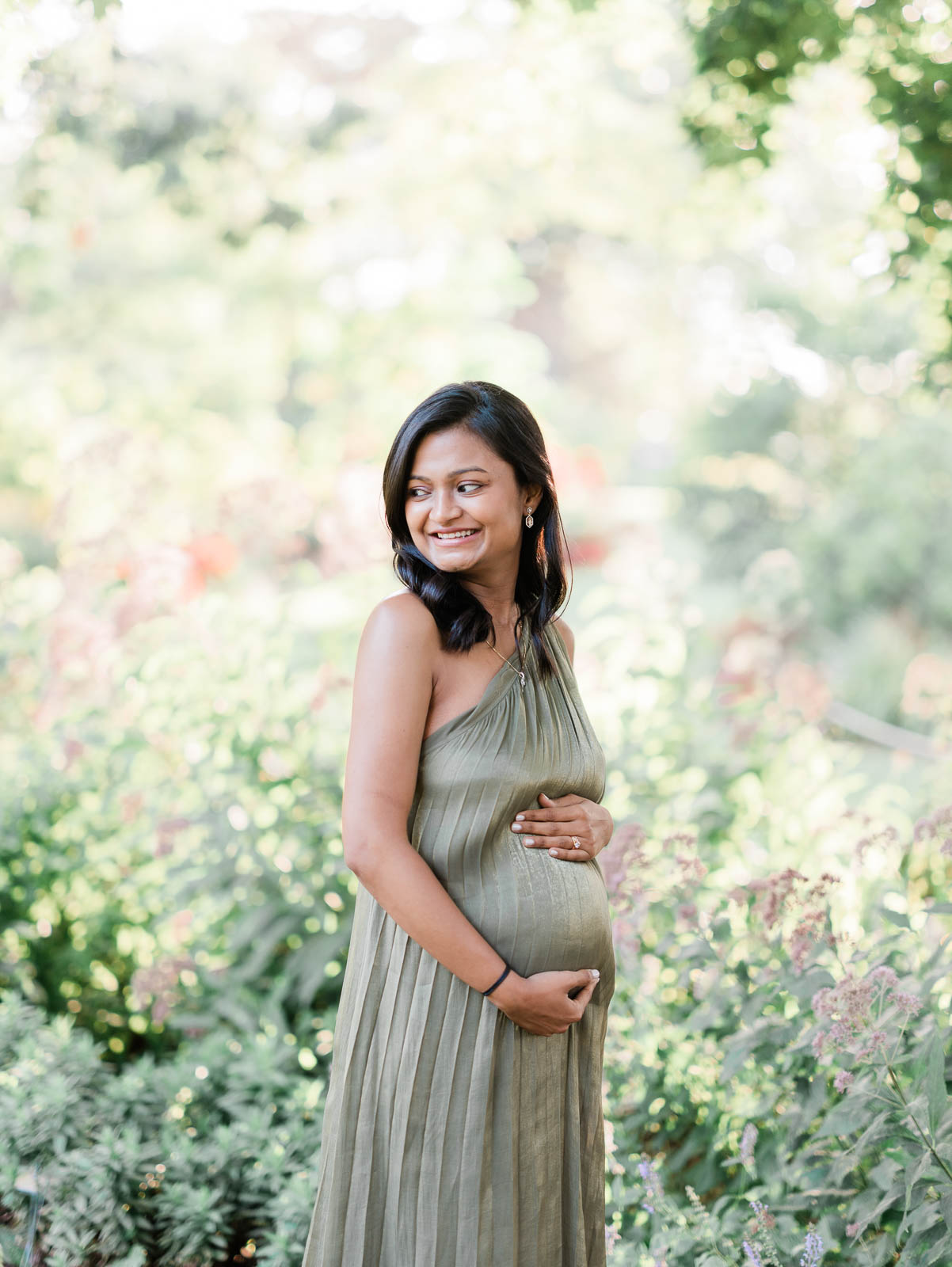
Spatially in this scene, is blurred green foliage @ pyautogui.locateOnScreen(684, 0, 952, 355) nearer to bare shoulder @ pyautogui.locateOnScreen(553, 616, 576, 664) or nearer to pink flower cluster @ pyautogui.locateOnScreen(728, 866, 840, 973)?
bare shoulder @ pyautogui.locateOnScreen(553, 616, 576, 664)

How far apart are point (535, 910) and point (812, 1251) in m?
0.73

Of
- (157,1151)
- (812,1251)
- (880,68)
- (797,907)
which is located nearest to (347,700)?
(157,1151)

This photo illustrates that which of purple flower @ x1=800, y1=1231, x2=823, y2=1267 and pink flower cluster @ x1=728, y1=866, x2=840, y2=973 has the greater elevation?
pink flower cluster @ x1=728, y1=866, x2=840, y2=973

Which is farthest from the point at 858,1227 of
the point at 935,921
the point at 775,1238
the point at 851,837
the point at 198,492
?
the point at 198,492

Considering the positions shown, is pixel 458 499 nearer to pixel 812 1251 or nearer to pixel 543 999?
pixel 543 999

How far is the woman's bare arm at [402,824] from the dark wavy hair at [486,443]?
88 mm

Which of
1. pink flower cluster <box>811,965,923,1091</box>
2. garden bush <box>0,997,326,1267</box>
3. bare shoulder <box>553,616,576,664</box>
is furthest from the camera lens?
garden bush <box>0,997,326,1267</box>

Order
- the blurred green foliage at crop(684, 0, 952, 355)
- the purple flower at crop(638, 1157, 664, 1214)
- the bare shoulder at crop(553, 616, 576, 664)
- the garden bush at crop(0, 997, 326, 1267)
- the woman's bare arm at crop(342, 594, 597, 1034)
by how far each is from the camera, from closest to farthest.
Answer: the woman's bare arm at crop(342, 594, 597, 1034) → the purple flower at crop(638, 1157, 664, 1214) → the bare shoulder at crop(553, 616, 576, 664) → the garden bush at crop(0, 997, 326, 1267) → the blurred green foliage at crop(684, 0, 952, 355)

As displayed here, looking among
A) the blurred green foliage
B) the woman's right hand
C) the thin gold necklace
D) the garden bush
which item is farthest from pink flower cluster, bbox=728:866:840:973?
the blurred green foliage

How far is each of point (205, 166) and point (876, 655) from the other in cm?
611

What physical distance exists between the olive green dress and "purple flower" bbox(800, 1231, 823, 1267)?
35cm

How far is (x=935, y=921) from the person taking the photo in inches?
107

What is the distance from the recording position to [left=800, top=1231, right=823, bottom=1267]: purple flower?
1.63m

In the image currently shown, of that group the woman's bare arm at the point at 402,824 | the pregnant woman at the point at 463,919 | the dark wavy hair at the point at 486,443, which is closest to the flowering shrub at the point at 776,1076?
the pregnant woman at the point at 463,919
